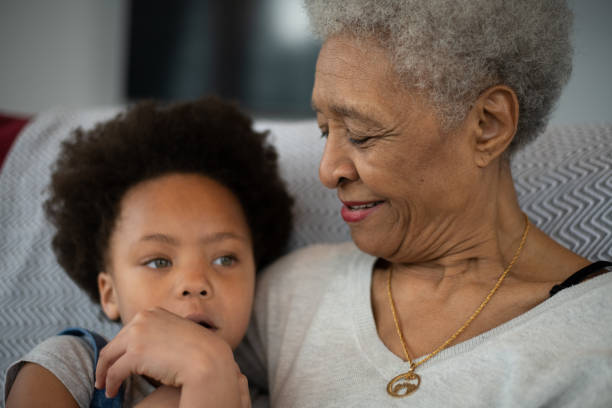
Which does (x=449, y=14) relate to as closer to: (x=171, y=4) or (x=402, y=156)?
(x=402, y=156)

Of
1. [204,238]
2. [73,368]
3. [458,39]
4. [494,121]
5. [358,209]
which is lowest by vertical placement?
[73,368]

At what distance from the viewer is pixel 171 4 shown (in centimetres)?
413

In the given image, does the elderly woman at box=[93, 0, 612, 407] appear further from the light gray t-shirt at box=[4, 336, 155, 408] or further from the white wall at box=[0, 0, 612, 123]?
the white wall at box=[0, 0, 612, 123]

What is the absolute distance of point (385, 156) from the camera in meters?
1.09

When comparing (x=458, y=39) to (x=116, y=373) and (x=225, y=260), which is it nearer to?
(x=225, y=260)

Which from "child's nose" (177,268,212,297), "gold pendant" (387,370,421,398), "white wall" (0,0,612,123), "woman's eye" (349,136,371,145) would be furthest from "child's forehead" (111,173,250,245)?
"white wall" (0,0,612,123)

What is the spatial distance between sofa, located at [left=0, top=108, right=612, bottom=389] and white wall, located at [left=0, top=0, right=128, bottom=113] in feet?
8.43

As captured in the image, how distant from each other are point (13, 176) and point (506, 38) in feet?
5.54

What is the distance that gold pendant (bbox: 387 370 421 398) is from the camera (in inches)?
40.9

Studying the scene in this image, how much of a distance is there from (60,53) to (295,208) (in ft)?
11.3

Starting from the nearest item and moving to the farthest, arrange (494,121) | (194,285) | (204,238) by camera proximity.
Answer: (494,121) < (194,285) < (204,238)

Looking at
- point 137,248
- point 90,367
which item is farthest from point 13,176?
point 90,367

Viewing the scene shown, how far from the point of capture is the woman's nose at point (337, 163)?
3.76 ft

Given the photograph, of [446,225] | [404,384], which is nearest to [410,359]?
[404,384]
